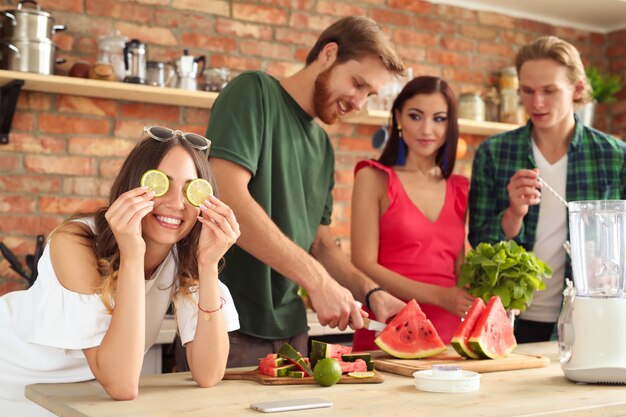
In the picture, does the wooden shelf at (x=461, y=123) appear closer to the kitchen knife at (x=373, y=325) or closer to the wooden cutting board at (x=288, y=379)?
the kitchen knife at (x=373, y=325)

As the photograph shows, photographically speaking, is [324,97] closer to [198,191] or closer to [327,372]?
[198,191]

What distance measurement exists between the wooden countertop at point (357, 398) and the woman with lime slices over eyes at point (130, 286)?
0.07 m

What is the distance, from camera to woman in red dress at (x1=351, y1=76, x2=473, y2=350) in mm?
3104

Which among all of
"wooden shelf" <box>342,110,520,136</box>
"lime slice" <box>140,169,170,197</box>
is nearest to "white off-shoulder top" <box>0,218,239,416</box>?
"lime slice" <box>140,169,170,197</box>

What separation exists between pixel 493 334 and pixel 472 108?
3.21 m

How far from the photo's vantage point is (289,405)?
5.61 ft

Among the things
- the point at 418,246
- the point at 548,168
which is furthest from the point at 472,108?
the point at 418,246

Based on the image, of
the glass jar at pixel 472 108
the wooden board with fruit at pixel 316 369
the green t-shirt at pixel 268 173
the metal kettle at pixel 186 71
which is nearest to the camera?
the wooden board with fruit at pixel 316 369

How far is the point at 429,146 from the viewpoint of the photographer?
318 centimetres

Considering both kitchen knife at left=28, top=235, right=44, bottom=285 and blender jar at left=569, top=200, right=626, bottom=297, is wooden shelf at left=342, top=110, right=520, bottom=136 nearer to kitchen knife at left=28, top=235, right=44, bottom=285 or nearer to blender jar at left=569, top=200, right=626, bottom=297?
kitchen knife at left=28, top=235, right=44, bottom=285

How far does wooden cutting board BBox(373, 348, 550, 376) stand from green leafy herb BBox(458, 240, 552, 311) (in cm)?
22

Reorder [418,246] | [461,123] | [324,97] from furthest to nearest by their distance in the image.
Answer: [461,123] → [418,246] → [324,97]

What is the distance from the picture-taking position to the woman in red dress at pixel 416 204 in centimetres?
310

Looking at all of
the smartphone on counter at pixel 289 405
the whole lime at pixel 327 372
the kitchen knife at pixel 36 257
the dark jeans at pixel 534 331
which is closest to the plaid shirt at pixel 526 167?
the dark jeans at pixel 534 331
